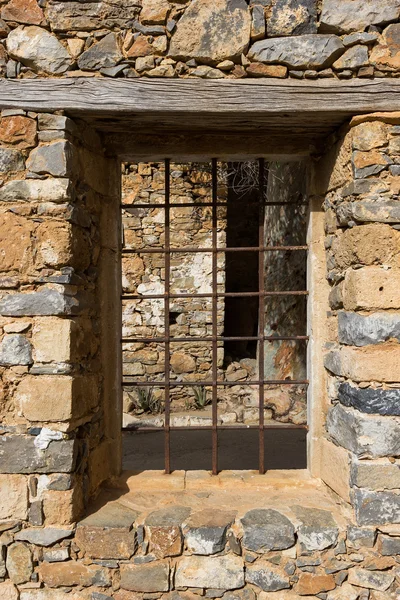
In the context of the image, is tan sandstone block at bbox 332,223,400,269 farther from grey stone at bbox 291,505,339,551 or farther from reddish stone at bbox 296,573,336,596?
reddish stone at bbox 296,573,336,596

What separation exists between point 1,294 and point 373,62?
1809mm

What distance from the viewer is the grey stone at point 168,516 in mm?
2174

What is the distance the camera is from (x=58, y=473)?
2129 millimetres

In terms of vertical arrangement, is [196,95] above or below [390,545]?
above

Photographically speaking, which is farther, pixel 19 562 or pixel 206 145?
pixel 206 145

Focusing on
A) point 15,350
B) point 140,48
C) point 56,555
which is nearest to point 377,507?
point 56,555

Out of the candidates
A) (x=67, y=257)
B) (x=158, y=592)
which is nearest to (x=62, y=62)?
(x=67, y=257)

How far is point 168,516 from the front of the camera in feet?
7.29

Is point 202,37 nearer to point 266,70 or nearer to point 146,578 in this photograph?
point 266,70

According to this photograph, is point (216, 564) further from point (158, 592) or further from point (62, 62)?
point (62, 62)

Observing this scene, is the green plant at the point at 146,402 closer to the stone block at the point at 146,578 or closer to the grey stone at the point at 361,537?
the stone block at the point at 146,578

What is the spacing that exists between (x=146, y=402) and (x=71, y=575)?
4.43 metres

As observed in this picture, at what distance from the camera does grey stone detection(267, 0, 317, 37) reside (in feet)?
6.78

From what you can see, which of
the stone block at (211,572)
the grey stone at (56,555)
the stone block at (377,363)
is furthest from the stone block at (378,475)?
the grey stone at (56,555)
